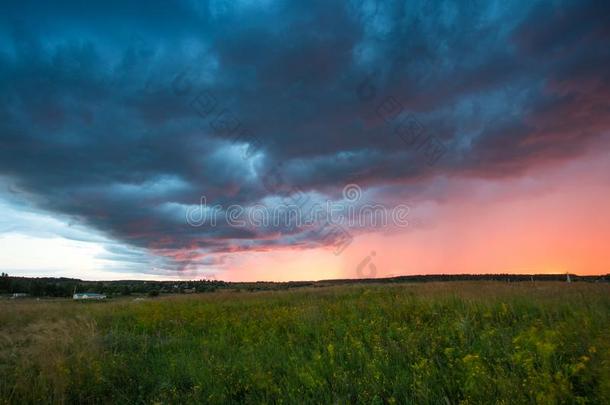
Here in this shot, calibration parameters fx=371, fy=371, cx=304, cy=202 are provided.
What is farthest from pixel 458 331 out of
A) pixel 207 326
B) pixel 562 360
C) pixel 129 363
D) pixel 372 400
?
pixel 207 326

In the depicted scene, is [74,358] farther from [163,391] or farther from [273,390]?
[273,390]

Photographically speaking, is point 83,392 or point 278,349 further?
point 278,349

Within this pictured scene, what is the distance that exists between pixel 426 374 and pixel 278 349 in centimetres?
363

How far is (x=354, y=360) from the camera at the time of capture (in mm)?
6723

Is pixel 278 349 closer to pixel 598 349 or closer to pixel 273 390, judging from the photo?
pixel 273 390

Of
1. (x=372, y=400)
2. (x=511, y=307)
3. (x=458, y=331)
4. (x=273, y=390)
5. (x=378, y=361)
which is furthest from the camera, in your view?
(x=511, y=307)

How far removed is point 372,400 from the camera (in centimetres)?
508

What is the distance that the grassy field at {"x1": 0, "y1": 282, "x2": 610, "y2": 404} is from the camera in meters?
5.02

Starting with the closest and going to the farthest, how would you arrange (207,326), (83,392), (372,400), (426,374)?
1. (372,400)
2. (426,374)
3. (83,392)
4. (207,326)

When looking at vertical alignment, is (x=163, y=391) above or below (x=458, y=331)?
below

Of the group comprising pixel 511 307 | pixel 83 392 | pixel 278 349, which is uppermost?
pixel 511 307

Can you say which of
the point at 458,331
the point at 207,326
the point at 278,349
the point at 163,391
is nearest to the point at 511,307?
the point at 458,331

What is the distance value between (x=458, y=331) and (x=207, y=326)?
26.9ft

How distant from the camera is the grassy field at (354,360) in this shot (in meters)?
5.02
